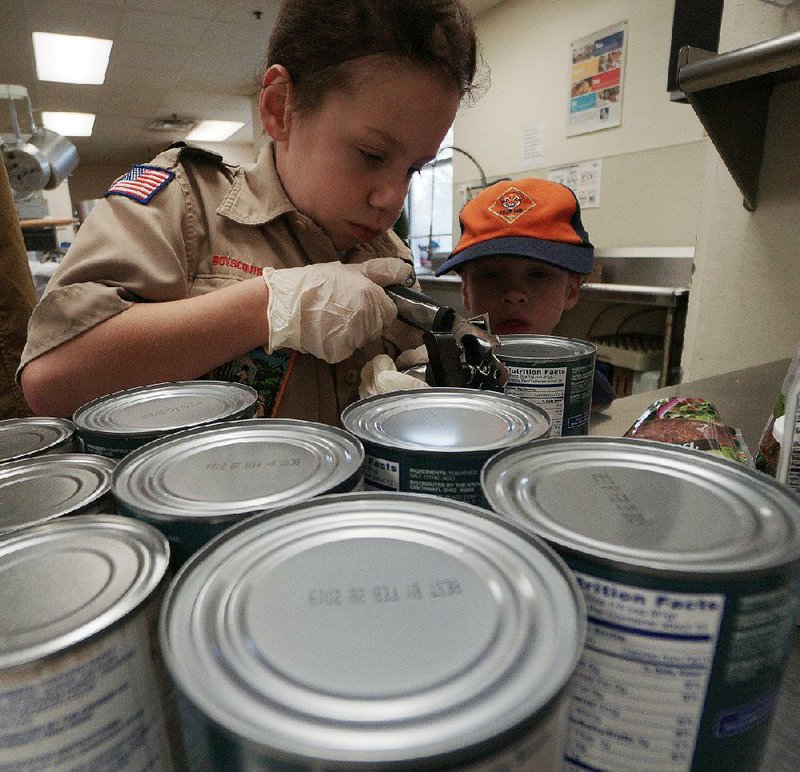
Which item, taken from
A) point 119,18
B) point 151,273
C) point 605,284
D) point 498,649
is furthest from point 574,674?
point 119,18

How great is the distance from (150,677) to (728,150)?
2138 mm

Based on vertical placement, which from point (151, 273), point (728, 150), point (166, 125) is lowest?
point (151, 273)

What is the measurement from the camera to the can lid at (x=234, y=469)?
1.28 ft

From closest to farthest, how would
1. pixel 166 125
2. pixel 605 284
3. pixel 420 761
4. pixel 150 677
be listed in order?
pixel 420 761, pixel 150 677, pixel 605 284, pixel 166 125

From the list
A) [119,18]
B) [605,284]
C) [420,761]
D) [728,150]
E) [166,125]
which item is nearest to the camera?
[420,761]

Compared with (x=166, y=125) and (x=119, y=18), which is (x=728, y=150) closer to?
(x=119, y=18)

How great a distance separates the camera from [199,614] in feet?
0.94

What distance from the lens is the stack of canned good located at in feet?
0.77

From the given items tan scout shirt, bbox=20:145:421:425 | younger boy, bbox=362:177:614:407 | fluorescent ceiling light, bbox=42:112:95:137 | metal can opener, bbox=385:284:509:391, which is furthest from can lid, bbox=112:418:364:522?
fluorescent ceiling light, bbox=42:112:95:137

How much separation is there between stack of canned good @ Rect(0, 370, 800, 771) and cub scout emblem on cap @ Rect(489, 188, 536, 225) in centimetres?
105

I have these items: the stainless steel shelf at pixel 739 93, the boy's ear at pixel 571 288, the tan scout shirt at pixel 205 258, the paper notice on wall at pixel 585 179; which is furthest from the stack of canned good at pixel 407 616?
the paper notice on wall at pixel 585 179

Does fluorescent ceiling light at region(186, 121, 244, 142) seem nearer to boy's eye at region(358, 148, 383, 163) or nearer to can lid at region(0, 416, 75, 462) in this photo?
boy's eye at region(358, 148, 383, 163)

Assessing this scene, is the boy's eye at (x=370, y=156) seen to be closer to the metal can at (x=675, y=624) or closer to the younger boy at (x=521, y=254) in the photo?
the younger boy at (x=521, y=254)

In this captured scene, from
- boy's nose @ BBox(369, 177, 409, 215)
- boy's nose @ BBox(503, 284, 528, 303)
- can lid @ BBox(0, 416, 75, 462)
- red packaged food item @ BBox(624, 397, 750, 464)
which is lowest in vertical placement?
red packaged food item @ BBox(624, 397, 750, 464)
